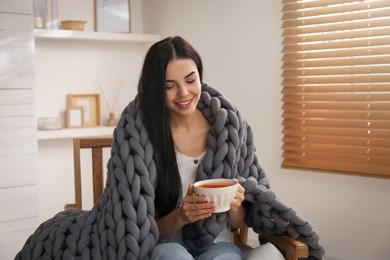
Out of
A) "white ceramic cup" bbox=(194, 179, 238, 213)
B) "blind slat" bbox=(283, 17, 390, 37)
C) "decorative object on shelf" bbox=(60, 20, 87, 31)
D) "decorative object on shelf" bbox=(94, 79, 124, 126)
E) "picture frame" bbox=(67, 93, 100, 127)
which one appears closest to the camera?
"white ceramic cup" bbox=(194, 179, 238, 213)

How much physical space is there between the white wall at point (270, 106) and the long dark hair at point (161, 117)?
161 centimetres

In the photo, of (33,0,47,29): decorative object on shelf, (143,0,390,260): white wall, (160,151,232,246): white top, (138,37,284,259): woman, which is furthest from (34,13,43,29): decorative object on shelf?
(160,151,232,246): white top

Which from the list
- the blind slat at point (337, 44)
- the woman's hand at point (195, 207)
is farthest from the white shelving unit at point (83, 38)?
the woman's hand at point (195, 207)

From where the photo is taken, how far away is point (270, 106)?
11.8ft

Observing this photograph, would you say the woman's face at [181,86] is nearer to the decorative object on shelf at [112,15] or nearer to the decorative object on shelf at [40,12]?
the decorative object on shelf at [40,12]

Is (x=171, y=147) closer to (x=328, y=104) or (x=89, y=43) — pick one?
(x=328, y=104)

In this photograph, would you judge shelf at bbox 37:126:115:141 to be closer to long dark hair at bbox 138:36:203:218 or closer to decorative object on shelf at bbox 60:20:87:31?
decorative object on shelf at bbox 60:20:87:31

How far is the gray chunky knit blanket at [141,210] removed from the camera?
1.77 meters

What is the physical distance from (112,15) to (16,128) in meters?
1.23

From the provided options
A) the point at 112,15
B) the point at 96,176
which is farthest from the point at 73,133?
the point at 96,176

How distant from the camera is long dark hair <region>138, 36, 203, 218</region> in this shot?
1.91 meters

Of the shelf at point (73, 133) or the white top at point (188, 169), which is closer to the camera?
the white top at point (188, 169)

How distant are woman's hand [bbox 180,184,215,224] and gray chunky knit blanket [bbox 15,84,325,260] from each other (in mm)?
152

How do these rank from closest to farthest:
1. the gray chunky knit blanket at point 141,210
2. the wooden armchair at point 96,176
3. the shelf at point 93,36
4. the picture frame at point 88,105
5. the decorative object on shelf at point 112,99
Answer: the gray chunky knit blanket at point 141,210 → the wooden armchair at point 96,176 → the shelf at point 93,36 → the picture frame at point 88,105 → the decorative object on shelf at point 112,99
